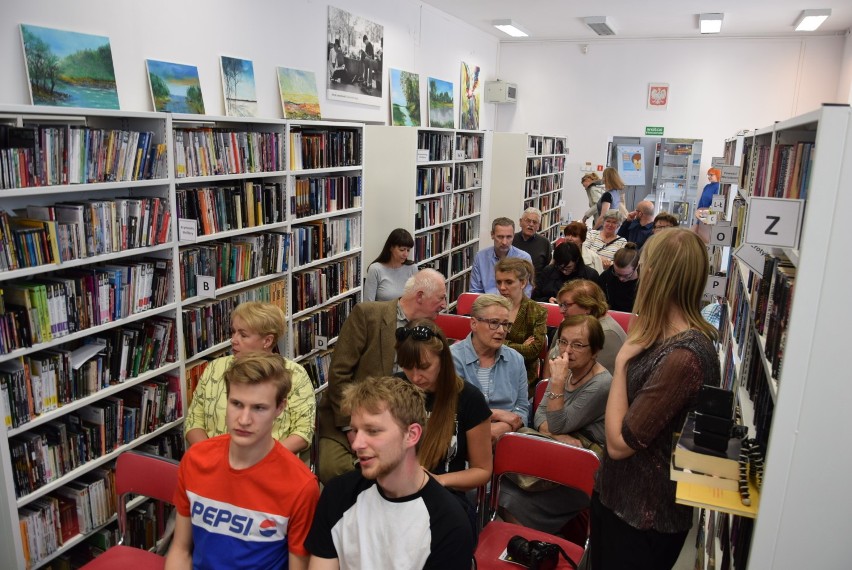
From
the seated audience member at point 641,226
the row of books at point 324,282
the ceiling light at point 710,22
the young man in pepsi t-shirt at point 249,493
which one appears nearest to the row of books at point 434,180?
the row of books at point 324,282

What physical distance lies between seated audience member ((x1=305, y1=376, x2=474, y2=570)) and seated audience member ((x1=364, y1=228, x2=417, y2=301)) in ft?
11.7

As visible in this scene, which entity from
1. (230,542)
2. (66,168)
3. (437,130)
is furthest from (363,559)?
(437,130)

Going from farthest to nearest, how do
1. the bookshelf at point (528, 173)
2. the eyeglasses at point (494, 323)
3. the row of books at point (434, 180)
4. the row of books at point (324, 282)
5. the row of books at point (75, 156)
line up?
the bookshelf at point (528, 173) < the row of books at point (434, 180) < the row of books at point (324, 282) < the eyeglasses at point (494, 323) < the row of books at point (75, 156)

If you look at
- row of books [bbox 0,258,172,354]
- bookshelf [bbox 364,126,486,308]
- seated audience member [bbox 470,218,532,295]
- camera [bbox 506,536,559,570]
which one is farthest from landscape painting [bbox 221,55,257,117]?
camera [bbox 506,536,559,570]

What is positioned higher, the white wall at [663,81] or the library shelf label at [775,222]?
the white wall at [663,81]

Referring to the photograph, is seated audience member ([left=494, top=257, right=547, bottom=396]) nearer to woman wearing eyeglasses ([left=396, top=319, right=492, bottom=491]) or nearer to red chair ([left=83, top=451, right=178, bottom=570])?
woman wearing eyeglasses ([left=396, top=319, right=492, bottom=491])

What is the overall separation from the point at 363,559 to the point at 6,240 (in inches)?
76.7

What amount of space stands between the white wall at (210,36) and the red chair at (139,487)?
1.93m

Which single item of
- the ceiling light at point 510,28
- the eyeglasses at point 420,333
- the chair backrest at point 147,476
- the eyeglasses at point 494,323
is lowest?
the chair backrest at point 147,476

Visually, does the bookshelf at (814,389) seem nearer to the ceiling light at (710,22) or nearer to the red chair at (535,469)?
the red chair at (535,469)

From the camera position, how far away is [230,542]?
204cm

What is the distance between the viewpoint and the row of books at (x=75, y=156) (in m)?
2.55

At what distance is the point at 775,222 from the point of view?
66.0 inches

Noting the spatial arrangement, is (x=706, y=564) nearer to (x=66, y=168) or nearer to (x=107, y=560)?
(x=107, y=560)
